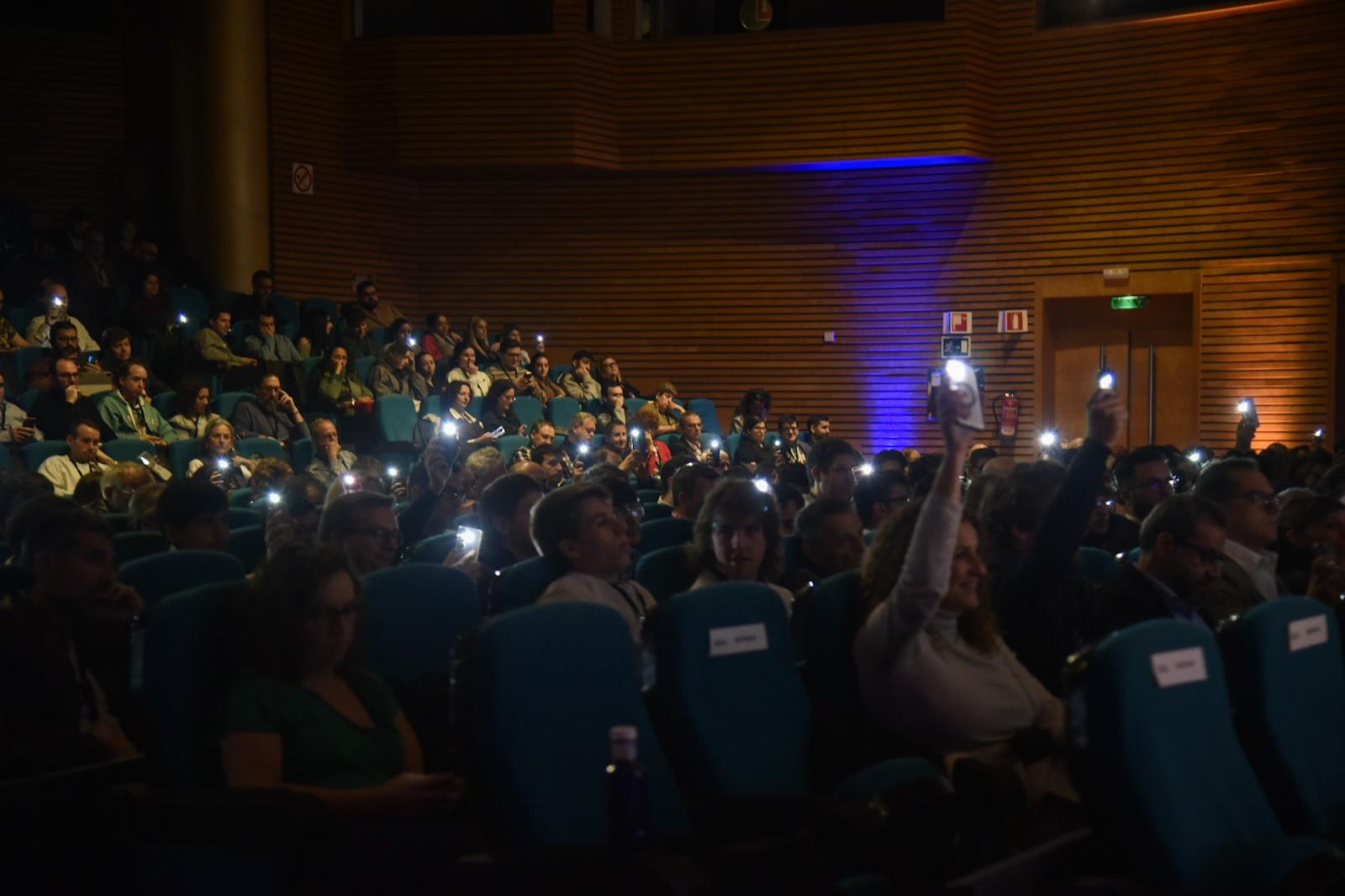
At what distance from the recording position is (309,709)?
291 cm

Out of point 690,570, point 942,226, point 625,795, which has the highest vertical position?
point 942,226

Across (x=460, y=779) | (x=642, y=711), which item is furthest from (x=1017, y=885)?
(x=460, y=779)

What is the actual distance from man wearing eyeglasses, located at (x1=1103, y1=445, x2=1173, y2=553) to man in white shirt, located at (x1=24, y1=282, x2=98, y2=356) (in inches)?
287

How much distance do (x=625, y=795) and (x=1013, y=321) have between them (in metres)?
11.9

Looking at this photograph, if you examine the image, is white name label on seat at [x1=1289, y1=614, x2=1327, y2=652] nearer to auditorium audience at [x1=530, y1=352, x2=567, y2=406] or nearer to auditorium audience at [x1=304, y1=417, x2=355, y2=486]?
auditorium audience at [x1=304, y1=417, x2=355, y2=486]

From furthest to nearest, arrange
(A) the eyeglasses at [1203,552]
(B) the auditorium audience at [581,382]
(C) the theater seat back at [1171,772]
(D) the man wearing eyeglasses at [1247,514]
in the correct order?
1. (B) the auditorium audience at [581,382]
2. (D) the man wearing eyeglasses at [1247,514]
3. (A) the eyeglasses at [1203,552]
4. (C) the theater seat back at [1171,772]

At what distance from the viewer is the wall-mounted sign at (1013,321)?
13.8 m

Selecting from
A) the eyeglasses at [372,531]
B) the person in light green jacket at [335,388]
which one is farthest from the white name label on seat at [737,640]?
the person in light green jacket at [335,388]

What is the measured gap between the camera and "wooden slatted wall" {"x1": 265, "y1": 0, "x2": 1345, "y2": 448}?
41.7 ft

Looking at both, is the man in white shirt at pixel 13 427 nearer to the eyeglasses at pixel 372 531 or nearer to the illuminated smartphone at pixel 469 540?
the illuminated smartphone at pixel 469 540

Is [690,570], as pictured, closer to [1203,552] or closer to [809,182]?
[1203,552]

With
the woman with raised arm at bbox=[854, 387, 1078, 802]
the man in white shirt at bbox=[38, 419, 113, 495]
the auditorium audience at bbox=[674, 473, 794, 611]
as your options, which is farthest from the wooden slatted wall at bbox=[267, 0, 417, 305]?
the woman with raised arm at bbox=[854, 387, 1078, 802]

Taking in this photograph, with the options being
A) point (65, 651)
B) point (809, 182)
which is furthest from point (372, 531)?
point (809, 182)

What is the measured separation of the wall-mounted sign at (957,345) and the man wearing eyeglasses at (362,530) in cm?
1036
